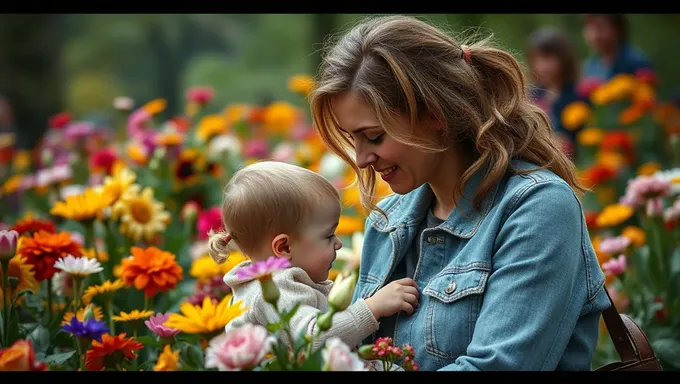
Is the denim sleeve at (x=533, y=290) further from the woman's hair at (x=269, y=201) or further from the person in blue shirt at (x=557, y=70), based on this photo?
the person in blue shirt at (x=557, y=70)

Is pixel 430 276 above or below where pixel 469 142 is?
below

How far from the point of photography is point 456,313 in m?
2.18

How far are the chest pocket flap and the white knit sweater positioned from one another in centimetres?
16

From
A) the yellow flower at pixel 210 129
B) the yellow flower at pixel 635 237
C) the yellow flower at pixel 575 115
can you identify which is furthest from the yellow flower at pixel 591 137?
the yellow flower at pixel 210 129

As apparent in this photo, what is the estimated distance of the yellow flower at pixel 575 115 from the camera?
5992mm

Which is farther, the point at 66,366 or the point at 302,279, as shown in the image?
the point at 66,366

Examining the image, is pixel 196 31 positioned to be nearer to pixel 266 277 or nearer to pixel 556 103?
pixel 556 103

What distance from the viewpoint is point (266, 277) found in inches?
69.4

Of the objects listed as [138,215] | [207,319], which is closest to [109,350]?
[207,319]

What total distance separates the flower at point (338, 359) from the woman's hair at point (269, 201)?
629mm

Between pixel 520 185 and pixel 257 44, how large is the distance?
13.9 meters

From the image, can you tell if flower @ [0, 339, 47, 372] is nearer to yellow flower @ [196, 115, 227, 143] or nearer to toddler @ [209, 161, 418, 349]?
toddler @ [209, 161, 418, 349]

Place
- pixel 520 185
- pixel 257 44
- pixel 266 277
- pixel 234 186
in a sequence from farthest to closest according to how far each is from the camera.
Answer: pixel 257 44, pixel 234 186, pixel 520 185, pixel 266 277
